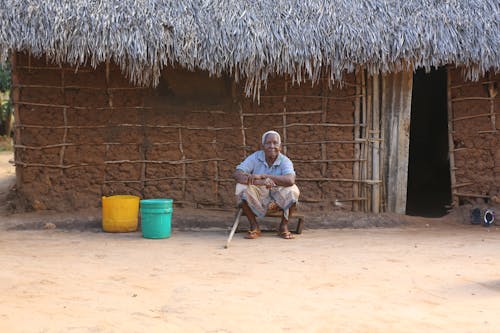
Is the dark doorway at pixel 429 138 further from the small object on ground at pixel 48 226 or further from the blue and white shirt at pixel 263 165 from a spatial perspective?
the small object on ground at pixel 48 226

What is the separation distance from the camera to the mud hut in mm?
6496

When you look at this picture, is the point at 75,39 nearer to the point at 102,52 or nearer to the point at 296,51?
the point at 102,52

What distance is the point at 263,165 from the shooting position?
630 centimetres

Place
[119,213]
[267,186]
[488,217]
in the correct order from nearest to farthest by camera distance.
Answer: [267,186], [119,213], [488,217]

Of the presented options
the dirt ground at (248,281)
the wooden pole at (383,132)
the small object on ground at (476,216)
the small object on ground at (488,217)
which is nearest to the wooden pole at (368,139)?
the wooden pole at (383,132)

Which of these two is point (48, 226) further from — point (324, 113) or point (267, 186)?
point (324, 113)

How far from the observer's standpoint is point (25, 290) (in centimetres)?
412

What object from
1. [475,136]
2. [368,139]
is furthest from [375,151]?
[475,136]

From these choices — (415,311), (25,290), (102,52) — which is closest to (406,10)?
(102,52)

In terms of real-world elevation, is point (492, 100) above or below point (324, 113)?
above

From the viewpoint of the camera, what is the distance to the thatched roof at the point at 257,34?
6309 mm

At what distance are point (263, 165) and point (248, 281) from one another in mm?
2025

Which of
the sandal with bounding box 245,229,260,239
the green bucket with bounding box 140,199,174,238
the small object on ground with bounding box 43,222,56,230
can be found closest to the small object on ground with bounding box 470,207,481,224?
the sandal with bounding box 245,229,260,239

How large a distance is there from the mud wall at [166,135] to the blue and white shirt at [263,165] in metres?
0.89
